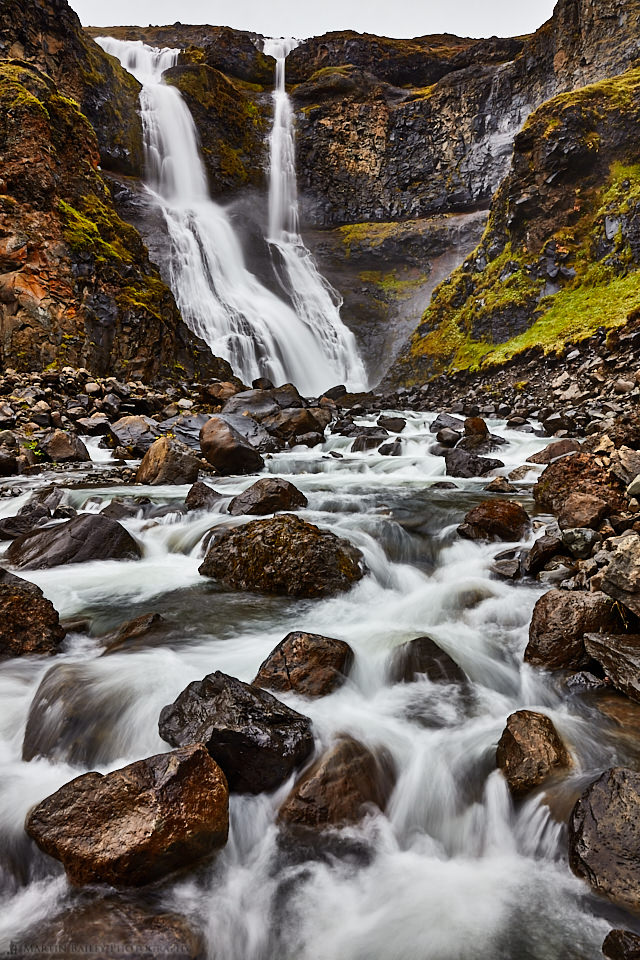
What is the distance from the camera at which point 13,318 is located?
1477 centimetres

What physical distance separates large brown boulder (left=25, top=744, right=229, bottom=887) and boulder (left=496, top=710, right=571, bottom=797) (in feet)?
4.88

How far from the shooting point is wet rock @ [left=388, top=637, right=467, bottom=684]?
362cm

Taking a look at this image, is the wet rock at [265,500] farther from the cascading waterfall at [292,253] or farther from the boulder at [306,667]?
the cascading waterfall at [292,253]

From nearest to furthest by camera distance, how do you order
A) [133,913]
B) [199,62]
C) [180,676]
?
[133,913] < [180,676] < [199,62]

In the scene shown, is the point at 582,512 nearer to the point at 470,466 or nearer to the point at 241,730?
the point at 241,730

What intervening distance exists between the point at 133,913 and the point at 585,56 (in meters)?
37.8

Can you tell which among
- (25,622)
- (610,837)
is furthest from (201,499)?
(610,837)

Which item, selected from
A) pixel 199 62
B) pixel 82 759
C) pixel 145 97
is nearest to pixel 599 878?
pixel 82 759

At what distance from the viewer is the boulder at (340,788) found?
2521 millimetres

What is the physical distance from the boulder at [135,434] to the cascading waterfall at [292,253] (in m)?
14.6

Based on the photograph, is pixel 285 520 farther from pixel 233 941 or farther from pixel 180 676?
pixel 233 941

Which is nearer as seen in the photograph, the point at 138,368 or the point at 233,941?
the point at 233,941

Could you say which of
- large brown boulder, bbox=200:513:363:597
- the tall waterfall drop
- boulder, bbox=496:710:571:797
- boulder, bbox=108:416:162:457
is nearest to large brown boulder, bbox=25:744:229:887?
boulder, bbox=496:710:571:797

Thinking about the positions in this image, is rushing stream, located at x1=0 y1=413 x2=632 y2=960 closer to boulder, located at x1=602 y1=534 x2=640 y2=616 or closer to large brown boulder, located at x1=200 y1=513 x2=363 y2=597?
large brown boulder, located at x1=200 y1=513 x2=363 y2=597
